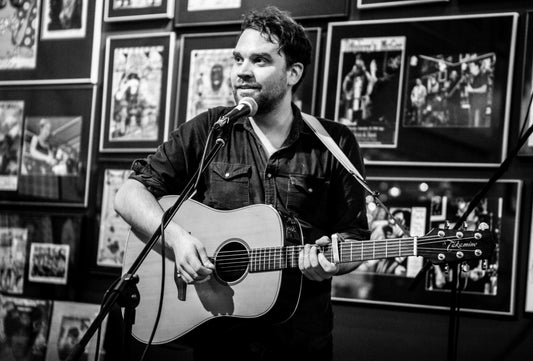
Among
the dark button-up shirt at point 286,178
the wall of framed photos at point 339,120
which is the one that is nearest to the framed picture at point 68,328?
the wall of framed photos at point 339,120

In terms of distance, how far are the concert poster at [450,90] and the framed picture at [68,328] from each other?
2060 mm

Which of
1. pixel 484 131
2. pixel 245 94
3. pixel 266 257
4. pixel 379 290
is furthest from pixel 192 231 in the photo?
pixel 484 131

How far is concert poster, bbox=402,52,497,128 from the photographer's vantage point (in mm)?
3324

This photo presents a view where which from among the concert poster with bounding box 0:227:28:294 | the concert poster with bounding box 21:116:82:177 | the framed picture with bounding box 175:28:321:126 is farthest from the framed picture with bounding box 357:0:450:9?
the concert poster with bounding box 0:227:28:294

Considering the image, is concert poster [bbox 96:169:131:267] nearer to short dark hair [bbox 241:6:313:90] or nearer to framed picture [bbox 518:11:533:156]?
short dark hair [bbox 241:6:313:90]

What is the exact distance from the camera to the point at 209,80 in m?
3.97

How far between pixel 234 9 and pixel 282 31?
1.27 meters

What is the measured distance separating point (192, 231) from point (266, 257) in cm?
38

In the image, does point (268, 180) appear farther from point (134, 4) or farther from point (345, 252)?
point (134, 4)

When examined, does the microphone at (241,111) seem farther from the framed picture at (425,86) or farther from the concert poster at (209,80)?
the concert poster at (209,80)

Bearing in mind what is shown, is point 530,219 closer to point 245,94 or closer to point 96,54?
point 245,94

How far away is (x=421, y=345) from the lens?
11.0 feet

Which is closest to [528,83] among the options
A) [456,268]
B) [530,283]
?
[530,283]

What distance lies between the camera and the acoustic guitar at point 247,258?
2.29m
